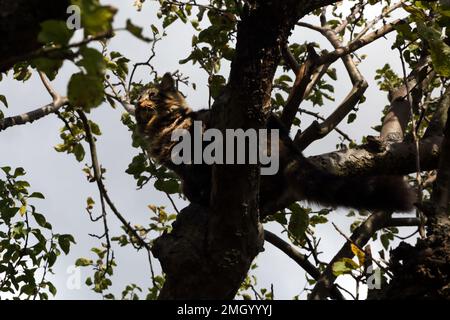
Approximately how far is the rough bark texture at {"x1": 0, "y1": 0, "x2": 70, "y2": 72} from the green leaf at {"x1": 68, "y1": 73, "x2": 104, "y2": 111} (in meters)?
0.32

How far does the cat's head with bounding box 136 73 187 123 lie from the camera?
5.45 m

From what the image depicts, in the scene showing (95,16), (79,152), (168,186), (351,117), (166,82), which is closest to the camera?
(95,16)

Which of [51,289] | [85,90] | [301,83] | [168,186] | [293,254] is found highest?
[301,83]

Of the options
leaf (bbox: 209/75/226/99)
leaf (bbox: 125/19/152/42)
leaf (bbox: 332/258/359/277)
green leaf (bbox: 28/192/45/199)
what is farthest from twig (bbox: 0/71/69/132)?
leaf (bbox: 125/19/152/42)

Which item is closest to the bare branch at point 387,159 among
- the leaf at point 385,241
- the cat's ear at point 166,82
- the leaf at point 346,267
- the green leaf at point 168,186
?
the green leaf at point 168,186

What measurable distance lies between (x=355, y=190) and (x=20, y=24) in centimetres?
267

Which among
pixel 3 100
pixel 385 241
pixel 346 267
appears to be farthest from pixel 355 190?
pixel 3 100

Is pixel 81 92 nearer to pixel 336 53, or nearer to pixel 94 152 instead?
pixel 94 152

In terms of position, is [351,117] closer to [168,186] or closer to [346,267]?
[168,186]

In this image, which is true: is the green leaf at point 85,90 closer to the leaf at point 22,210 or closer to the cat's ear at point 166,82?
the leaf at point 22,210

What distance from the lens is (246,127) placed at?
2.87m

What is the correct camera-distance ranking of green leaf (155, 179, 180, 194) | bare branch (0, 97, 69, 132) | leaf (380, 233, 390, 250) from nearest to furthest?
bare branch (0, 97, 69, 132)
green leaf (155, 179, 180, 194)
leaf (380, 233, 390, 250)

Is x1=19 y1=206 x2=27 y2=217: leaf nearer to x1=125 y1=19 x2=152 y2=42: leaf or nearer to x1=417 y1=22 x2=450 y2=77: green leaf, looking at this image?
x1=417 y1=22 x2=450 y2=77: green leaf
